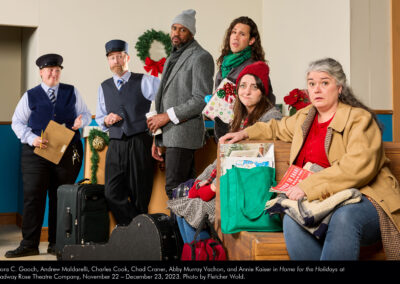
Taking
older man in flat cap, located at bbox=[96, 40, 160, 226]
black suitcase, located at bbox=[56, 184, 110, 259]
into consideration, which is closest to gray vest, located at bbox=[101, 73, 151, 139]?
older man in flat cap, located at bbox=[96, 40, 160, 226]

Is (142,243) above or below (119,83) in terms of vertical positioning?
below

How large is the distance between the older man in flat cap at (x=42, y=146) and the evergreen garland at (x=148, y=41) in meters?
1.36

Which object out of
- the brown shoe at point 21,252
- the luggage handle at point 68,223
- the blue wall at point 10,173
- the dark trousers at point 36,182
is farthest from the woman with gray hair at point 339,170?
the blue wall at point 10,173

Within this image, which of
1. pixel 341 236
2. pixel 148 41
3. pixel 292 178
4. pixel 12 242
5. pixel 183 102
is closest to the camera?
pixel 341 236

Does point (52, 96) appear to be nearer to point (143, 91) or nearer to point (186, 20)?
point (143, 91)

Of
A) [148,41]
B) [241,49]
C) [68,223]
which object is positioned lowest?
[68,223]

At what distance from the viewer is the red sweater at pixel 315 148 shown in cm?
218

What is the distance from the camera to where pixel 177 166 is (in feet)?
10.6

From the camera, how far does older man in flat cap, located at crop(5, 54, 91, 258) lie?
3.92 metres

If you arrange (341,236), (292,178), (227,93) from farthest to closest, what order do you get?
(227,93) → (292,178) → (341,236)

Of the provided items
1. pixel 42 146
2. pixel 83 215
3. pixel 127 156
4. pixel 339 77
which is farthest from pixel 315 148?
pixel 42 146

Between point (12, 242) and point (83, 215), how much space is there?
1.44m

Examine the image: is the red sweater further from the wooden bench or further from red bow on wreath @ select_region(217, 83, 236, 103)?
red bow on wreath @ select_region(217, 83, 236, 103)

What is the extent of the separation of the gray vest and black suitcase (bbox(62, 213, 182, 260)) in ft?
3.31
